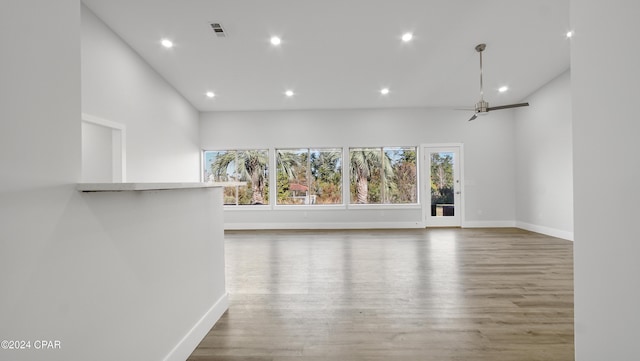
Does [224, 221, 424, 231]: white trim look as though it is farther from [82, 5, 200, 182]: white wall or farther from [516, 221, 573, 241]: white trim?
[516, 221, 573, 241]: white trim

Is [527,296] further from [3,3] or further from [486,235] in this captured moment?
[3,3]

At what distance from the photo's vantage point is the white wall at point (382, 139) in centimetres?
682

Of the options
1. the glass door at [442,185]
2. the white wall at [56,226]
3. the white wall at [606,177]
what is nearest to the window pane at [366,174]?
the glass door at [442,185]

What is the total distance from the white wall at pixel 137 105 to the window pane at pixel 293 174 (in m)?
2.20

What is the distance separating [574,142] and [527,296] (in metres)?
2.05

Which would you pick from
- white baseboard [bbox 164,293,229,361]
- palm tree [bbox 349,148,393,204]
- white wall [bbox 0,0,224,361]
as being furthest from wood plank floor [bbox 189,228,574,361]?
palm tree [bbox 349,148,393,204]

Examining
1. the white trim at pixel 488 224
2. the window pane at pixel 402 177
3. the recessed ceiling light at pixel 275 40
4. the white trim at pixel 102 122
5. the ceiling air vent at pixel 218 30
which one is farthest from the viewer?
the window pane at pixel 402 177

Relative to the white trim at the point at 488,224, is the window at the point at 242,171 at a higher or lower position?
higher

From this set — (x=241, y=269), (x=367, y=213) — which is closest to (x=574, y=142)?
(x=241, y=269)

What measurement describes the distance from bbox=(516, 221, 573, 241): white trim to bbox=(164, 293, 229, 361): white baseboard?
6.30 m

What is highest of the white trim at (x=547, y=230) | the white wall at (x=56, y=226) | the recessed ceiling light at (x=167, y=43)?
the recessed ceiling light at (x=167, y=43)

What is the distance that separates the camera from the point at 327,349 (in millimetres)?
1822

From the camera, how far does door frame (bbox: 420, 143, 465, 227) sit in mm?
6871

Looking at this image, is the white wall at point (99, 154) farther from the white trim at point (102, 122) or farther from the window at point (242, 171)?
the window at point (242, 171)
